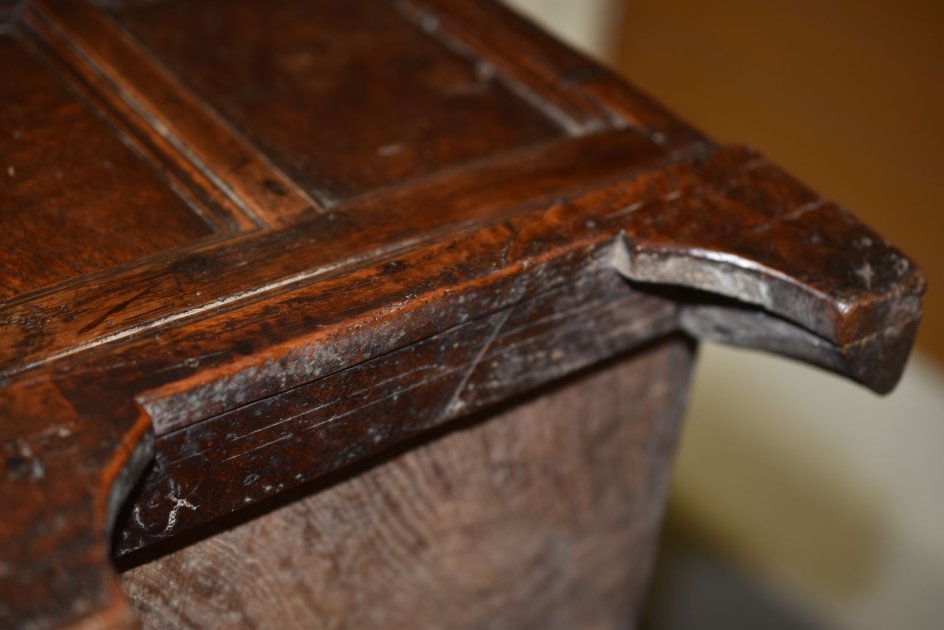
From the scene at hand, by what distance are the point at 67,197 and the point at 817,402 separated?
1.65 m

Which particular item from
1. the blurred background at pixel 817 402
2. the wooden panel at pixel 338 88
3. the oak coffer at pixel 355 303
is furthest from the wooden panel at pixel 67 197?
the blurred background at pixel 817 402

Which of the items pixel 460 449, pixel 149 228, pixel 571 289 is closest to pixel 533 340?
pixel 571 289

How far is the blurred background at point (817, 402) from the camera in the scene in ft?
6.43

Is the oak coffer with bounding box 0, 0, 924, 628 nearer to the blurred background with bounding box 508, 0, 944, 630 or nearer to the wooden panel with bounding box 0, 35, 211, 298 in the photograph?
the wooden panel with bounding box 0, 35, 211, 298

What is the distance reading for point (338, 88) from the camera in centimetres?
108

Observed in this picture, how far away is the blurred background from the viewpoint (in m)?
1.96

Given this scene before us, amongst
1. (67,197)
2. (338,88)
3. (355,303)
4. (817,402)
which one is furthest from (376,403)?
(817,402)

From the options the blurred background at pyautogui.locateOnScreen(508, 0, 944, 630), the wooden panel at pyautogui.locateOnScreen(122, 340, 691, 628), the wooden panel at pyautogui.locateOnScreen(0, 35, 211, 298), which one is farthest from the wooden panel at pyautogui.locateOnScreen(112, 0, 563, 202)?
the blurred background at pyautogui.locateOnScreen(508, 0, 944, 630)

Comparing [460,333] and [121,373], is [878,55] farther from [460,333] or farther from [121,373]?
[121,373]

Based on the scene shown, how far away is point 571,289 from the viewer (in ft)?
2.85

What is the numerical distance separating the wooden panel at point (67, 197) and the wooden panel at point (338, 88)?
11 cm

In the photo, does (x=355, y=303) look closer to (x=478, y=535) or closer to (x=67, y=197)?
(x=67, y=197)

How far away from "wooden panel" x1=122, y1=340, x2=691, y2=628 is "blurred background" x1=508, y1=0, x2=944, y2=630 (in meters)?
0.92

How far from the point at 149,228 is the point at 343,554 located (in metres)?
0.33
